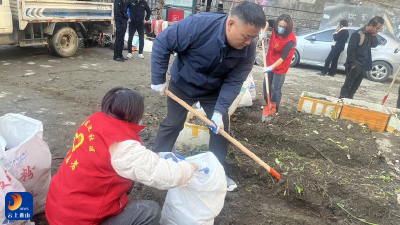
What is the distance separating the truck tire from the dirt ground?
55 cm

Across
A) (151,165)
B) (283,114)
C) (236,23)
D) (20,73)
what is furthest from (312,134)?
(20,73)

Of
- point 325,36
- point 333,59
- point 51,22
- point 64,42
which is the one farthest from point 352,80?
point 64,42

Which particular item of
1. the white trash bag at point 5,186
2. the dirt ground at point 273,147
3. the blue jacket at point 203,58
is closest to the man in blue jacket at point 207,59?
the blue jacket at point 203,58

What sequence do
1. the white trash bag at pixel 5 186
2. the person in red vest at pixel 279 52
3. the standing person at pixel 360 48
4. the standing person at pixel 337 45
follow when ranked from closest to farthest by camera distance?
1. the white trash bag at pixel 5 186
2. the person in red vest at pixel 279 52
3. the standing person at pixel 360 48
4. the standing person at pixel 337 45

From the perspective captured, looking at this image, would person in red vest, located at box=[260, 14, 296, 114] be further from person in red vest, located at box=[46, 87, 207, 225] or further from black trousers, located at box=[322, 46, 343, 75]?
black trousers, located at box=[322, 46, 343, 75]

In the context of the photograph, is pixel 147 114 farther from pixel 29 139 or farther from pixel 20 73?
pixel 20 73

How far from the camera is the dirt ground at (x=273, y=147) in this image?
107 inches

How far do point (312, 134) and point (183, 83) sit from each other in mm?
2487

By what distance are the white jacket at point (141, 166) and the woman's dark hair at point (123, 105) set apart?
0.51 feet

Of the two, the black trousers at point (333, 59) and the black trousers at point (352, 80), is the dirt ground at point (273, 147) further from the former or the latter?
the black trousers at point (333, 59)

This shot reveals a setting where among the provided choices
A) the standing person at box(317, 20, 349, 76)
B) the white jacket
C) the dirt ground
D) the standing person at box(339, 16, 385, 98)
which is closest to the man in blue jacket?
the dirt ground

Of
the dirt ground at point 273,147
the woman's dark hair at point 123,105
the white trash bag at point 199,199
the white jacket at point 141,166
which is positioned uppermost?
the woman's dark hair at point 123,105

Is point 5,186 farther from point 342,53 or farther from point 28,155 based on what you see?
point 342,53

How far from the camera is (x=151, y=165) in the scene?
1.57m
